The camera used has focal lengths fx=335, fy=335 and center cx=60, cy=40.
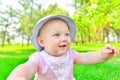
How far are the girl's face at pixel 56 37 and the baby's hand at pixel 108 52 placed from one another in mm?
Result: 307

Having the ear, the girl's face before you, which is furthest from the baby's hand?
the ear

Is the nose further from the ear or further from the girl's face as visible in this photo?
the ear

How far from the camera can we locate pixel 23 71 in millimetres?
2416

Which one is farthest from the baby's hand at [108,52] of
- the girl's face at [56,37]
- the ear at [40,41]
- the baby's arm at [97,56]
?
the ear at [40,41]

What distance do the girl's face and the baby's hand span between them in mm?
307

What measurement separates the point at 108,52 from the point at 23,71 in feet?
2.51

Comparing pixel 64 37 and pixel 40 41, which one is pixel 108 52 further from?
pixel 40 41

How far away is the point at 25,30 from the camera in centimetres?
4600

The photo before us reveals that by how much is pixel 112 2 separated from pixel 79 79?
14.3 metres

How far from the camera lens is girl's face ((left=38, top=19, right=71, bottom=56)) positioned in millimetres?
2779

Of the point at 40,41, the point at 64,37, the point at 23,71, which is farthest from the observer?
the point at 40,41

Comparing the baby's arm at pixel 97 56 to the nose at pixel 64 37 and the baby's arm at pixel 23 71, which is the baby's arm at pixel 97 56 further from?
the baby's arm at pixel 23 71

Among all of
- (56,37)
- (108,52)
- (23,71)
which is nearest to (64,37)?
(56,37)

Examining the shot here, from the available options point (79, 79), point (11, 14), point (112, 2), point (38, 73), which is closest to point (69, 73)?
point (38, 73)
